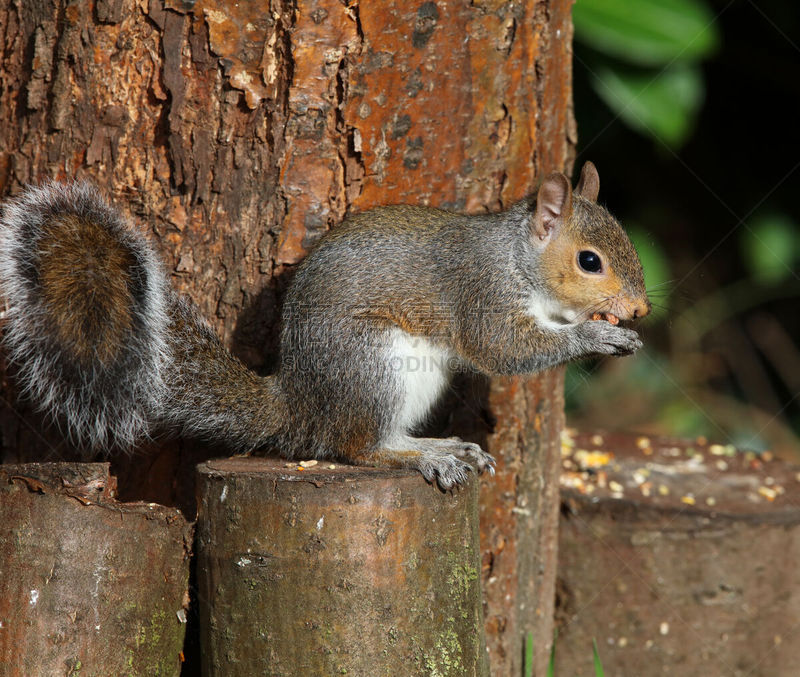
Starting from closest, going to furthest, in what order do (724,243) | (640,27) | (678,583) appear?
(678,583)
(640,27)
(724,243)

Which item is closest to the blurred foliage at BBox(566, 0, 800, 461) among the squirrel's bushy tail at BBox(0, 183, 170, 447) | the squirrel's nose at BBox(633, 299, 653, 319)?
the squirrel's nose at BBox(633, 299, 653, 319)

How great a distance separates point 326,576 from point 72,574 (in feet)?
1.04

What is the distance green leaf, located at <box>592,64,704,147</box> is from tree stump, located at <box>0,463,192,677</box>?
1785mm

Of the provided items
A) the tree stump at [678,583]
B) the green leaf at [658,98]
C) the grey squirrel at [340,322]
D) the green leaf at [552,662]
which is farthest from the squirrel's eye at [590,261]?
the green leaf at [658,98]

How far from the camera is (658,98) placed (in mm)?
2531

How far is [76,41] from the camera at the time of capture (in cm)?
142

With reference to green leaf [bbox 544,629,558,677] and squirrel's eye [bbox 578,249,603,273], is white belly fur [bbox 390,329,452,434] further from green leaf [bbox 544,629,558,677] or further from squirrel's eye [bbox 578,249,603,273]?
green leaf [bbox 544,629,558,677]

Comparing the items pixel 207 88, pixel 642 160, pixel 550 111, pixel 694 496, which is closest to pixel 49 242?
pixel 207 88

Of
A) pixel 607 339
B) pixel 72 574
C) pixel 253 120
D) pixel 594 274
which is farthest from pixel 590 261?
pixel 72 574

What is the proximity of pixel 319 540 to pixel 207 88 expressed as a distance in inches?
27.7

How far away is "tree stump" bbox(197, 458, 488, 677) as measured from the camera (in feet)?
3.86

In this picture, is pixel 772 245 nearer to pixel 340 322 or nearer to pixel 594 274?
pixel 594 274

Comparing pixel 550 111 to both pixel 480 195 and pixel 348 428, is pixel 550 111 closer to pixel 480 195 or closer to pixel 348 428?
pixel 480 195

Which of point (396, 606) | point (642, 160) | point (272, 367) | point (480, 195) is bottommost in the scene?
point (396, 606)
